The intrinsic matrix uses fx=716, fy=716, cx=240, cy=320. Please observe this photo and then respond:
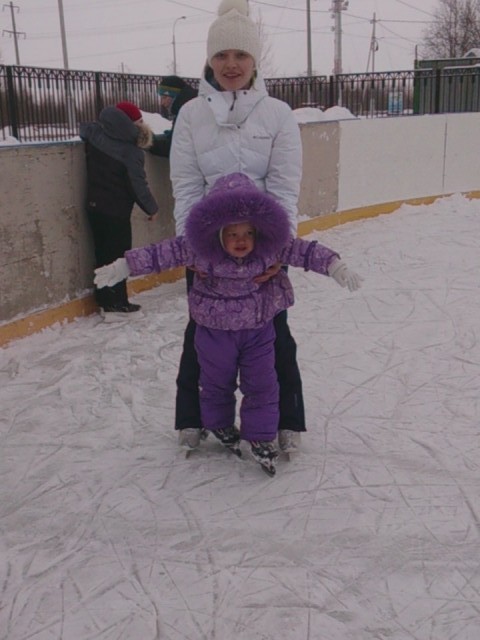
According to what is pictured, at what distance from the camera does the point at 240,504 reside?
2.75 m

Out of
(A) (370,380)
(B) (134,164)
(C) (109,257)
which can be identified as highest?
(B) (134,164)

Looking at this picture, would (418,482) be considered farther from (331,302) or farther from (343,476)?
(331,302)

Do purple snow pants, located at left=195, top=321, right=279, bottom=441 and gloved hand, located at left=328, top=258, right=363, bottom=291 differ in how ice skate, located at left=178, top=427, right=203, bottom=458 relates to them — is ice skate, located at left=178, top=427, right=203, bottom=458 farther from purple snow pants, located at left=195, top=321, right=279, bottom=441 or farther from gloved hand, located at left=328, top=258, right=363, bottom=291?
gloved hand, located at left=328, top=258, right=363, bottom=291

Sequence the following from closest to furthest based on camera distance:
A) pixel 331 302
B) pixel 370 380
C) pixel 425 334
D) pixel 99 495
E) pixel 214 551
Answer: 1. pixel 214 551
2. pixel 99 495
3. pixel 370 380
4. pixel 425 334
5. pixel 331 302

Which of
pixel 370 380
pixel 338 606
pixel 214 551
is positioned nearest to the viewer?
pixel 338 606

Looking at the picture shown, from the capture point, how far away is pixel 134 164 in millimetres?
5352

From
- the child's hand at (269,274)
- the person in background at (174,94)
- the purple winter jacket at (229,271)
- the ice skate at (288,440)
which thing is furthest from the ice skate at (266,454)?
the person in background at (174,94)

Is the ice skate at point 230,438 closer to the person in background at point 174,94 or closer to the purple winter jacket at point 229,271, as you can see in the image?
the purple winter jacket at point 229,271

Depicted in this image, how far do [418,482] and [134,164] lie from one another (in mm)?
3418

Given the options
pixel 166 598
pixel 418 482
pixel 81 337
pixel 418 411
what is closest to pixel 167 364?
pixel 81 337

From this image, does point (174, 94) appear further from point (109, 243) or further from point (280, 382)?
point (280, 382)

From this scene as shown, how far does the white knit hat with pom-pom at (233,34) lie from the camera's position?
8.99 ft

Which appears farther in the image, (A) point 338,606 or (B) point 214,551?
(B) point 214,551

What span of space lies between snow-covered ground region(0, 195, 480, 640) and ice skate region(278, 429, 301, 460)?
6 centimetres
